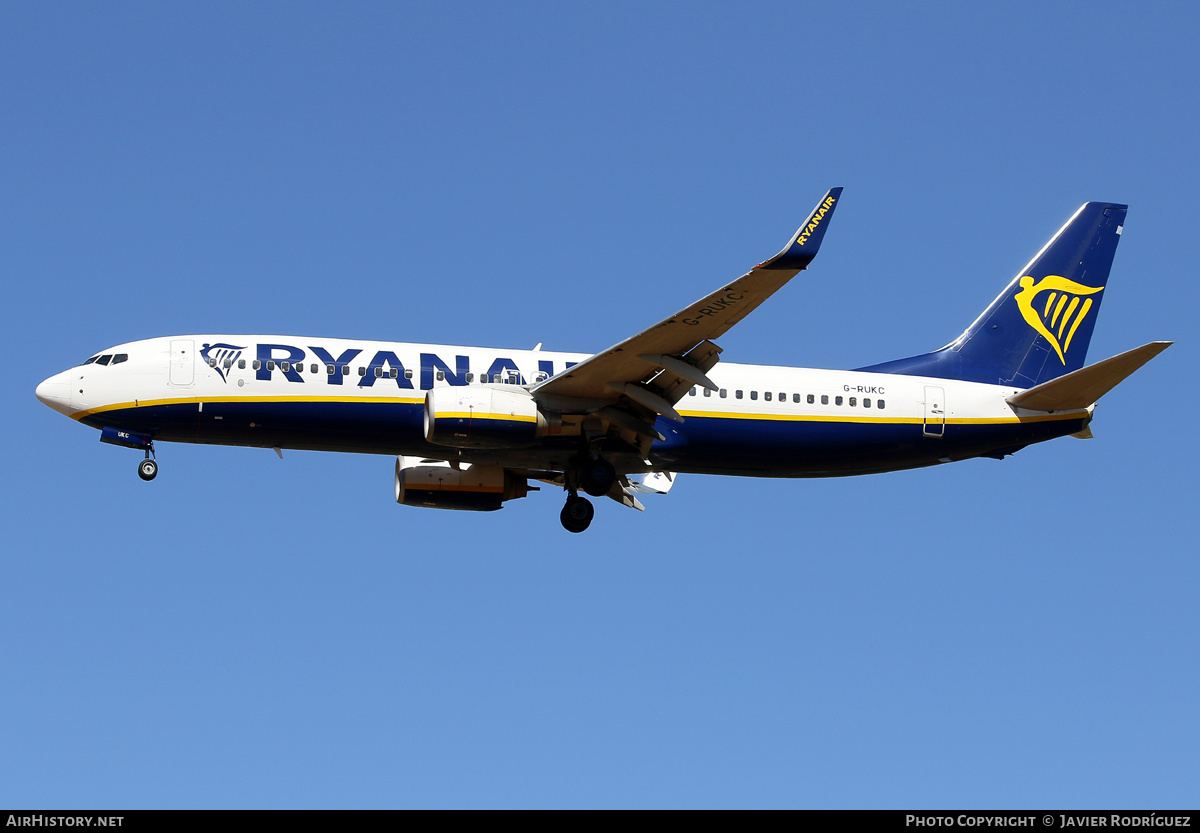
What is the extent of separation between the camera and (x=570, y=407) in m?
32.2

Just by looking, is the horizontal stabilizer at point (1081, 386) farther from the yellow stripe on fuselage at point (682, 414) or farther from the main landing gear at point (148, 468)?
the main landing gear at point (148, 468)

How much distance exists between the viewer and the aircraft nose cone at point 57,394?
106 ft

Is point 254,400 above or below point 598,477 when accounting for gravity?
above

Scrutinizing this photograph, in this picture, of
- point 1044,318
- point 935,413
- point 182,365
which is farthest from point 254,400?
point 1044,318

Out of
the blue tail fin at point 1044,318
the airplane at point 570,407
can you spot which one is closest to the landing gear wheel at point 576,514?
the airplane at point 570,407

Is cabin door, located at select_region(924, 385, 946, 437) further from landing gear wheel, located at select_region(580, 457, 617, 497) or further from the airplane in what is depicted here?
landing gear wheel, located at select_region(580, 457, 617, 497)

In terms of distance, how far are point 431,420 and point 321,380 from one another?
3.11 metres

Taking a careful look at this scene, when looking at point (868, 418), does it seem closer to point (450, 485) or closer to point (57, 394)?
point (450, 485)

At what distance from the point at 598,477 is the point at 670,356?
4147mm

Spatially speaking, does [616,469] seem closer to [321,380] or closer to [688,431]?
[688,431]

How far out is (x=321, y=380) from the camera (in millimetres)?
31859

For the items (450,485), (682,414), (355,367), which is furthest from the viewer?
(450,485)

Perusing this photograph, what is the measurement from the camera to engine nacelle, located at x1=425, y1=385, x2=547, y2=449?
30625mm
